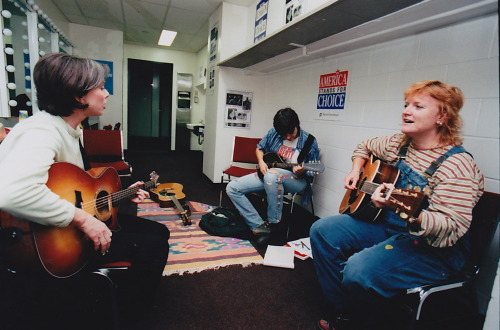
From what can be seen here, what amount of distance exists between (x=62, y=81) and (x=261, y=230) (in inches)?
83.5

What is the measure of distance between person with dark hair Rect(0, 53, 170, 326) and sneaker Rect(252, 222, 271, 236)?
1.27 metres

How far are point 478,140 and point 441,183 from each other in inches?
24.7

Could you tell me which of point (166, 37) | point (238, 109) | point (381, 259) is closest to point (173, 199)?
point (238, 109)

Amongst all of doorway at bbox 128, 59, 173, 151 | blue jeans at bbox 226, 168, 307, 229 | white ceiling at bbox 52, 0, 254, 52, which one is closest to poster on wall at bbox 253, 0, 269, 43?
white ceiling at bbox 52, 0, 254, 52

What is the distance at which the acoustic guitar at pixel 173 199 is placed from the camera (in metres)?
3.04

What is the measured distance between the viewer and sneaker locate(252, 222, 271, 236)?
2751 millimetres

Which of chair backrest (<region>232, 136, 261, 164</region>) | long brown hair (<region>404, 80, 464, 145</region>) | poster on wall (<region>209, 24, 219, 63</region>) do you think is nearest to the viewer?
long brown hair (<region>404, 80, 464, 145</region>)

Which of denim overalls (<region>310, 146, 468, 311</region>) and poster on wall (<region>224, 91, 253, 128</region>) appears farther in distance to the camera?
poster on wall (<region>224, 91, 253, 128</region>)

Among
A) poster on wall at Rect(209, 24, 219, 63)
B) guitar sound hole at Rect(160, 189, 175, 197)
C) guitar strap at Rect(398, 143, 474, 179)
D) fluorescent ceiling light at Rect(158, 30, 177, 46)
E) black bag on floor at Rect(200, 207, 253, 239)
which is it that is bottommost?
black bag on floor at Rect(200, 207, 253, 239)

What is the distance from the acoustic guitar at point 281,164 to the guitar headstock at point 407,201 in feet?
4.30

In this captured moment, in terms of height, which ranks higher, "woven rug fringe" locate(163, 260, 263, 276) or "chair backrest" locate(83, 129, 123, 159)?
"chair backrest" locate(83, 129, 123, 159)

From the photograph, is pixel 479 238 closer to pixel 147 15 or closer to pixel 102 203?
pixel 102 203

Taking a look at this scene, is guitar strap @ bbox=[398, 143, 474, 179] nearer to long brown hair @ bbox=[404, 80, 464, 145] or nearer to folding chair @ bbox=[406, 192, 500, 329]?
long brown hair @ bbox=[404, 80, 464, 145]

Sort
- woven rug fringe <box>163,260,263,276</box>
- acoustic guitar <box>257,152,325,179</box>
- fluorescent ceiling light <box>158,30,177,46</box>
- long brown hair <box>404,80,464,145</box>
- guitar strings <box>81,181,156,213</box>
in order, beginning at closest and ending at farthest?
guitar strings <box>81,181,156,213</box> → long brown hair <box>404,80,464,145</box> → woven rug fringe <box>163,260,263,276</box> → acoustic guitar <box>257,152,325,179</box> → fluorescent ceiling light <box>158,30,177,46</box>
